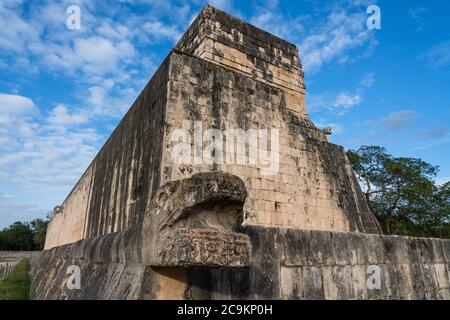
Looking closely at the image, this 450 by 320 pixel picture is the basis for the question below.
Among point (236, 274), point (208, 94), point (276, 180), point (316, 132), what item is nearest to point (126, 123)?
point (208, 94)

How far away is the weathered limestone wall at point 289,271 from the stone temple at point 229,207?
1 centimetres

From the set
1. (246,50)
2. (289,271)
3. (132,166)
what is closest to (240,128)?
(132,166)

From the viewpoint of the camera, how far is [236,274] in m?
2.51

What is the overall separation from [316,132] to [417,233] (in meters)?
19.4

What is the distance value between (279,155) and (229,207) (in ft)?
16.9

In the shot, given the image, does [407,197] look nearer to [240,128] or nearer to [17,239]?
[240,128]

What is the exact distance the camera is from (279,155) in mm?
7094

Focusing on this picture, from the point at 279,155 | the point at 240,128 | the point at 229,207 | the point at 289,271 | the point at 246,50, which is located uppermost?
the point at 246,50

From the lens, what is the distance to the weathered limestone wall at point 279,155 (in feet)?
19.5

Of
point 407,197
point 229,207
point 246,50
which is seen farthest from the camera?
point 407,197

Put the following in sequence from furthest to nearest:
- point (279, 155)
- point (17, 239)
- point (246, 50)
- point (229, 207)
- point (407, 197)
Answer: point (17, 239)
point (407, 197)
point (246, 50)
point (279, 155)
point (229, 207)

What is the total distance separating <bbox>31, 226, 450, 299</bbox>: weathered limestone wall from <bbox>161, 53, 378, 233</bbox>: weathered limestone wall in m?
2.38

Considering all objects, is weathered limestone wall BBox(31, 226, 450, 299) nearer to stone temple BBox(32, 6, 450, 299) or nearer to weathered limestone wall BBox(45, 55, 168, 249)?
stone temple BBox(32, 6, 450, 299)
